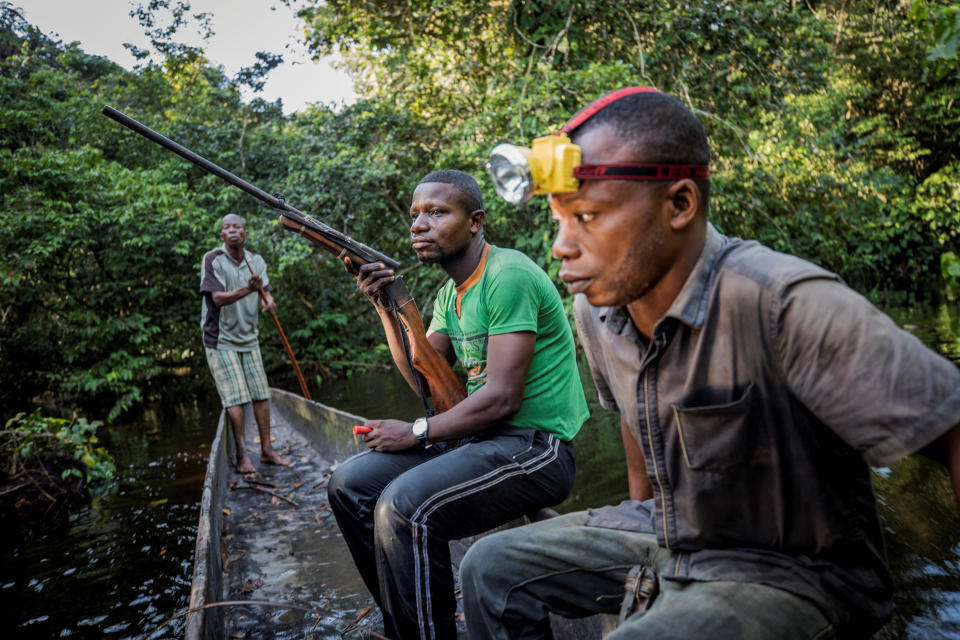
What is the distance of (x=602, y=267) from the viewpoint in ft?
4.55

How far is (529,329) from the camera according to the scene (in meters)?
2.30

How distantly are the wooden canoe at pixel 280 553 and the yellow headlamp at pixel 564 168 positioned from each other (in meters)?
1.33

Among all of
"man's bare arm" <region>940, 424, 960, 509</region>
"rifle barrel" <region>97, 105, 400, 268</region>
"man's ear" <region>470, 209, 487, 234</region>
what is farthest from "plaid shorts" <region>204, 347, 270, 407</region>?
"man's bare arm" <region>940, 424, 960, 509</region>

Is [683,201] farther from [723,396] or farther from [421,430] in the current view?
[421,430]

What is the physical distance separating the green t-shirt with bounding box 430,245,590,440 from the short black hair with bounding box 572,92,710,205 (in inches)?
40.1

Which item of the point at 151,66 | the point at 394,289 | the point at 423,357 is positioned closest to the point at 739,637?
the point at 423,357

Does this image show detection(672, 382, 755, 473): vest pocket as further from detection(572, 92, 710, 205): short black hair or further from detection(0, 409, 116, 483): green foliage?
detection(0, 409, 116, 483): green foliage

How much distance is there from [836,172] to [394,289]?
8.18 m

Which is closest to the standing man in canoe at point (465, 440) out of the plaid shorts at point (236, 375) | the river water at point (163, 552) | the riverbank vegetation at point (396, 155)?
the river water at point (163, 552)

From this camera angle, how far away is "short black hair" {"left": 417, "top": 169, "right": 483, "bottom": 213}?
2.68 m

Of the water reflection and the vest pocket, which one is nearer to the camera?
the vest pocket

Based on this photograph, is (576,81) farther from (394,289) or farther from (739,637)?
(739,637)

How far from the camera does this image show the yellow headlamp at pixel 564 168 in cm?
133

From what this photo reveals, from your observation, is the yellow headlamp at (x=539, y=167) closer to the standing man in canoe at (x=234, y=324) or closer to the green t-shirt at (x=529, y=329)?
the green t-shirt at (x=529, y=329)
